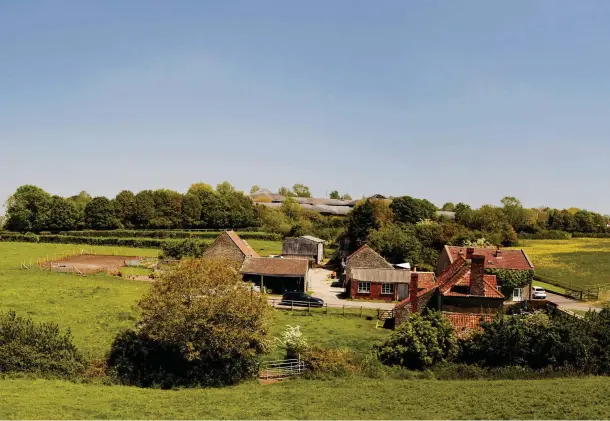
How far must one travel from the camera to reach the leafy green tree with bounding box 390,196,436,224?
97.1 m

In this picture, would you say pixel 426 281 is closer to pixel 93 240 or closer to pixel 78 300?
pixel 78 300

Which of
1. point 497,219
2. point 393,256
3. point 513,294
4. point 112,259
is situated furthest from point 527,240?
point 112,259

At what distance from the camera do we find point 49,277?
5238 cm

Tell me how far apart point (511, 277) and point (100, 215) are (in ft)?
289

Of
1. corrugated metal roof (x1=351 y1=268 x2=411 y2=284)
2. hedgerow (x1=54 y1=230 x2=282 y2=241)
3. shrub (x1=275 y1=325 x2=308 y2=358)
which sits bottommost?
shrub (x1=275 y1=325 x2=308 y2=358)

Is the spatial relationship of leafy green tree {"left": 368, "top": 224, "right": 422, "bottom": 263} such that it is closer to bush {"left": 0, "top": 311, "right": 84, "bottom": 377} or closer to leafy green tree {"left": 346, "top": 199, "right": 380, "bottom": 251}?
leafy green tree {"left": 346, "top": 199, "right": 380, "bottom": 251}

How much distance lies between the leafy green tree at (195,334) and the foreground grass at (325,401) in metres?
1.62

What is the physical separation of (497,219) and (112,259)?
211 ft

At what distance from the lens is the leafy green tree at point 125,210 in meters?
110

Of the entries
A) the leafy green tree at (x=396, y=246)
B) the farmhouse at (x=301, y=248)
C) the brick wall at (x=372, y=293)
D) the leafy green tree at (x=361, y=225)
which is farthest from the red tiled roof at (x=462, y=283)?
the leafy green tree at (x=361, y=225)

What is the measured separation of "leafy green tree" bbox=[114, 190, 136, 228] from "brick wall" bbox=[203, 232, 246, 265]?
60359mm

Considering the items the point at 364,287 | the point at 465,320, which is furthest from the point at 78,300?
the point at 465,320

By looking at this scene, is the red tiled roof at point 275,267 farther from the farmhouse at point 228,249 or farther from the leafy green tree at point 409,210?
the leafy green tree at point 409,210

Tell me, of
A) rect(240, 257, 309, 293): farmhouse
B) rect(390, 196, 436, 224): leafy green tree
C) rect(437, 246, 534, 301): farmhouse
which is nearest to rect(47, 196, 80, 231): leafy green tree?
rect(390, 196, 436, 224): leafy green tree
